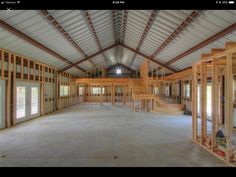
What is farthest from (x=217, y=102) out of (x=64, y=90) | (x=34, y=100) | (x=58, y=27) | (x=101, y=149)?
(x=64, y=90)

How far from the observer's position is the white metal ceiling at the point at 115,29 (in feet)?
19.3

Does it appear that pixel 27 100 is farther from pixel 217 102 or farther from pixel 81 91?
pixel 81 91

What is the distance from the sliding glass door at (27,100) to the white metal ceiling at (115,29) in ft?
5.33

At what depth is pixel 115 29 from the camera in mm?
10977

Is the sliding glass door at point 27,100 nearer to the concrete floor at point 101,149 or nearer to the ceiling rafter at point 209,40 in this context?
the concrete floor at point 101,149

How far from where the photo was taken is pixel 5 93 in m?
7.23

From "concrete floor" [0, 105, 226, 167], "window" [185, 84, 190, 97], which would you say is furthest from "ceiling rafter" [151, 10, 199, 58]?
"concrete floor" [0, 105, 226, 167]

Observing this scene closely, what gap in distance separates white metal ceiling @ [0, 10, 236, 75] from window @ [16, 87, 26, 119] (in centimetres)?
180
